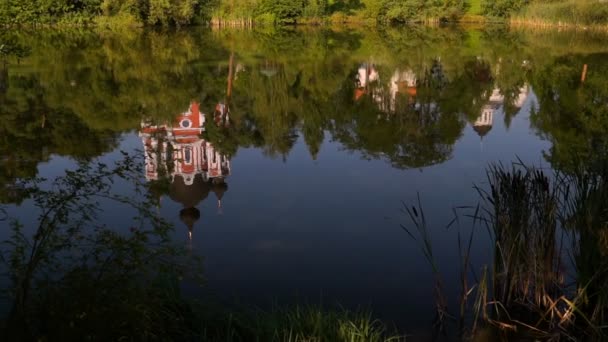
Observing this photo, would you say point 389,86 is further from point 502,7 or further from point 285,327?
point 502,7

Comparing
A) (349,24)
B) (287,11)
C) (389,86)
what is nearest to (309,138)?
(389,86)

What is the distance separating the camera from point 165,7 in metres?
41.6

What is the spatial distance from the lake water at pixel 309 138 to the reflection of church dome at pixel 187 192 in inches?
1.6

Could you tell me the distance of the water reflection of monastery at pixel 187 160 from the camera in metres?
7.50

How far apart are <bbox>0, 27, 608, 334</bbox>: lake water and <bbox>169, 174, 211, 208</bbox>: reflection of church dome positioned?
0.14 ft

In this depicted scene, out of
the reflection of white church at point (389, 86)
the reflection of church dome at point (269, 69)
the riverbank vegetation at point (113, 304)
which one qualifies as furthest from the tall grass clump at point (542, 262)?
the reflection of church dome at point (269, 69)

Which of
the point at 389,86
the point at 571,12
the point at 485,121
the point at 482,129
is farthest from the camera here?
the point at 571,12

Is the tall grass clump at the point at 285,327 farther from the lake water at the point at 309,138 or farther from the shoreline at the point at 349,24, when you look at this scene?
the shoreline at the point at 349,24

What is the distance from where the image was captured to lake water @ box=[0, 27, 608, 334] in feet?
24.7

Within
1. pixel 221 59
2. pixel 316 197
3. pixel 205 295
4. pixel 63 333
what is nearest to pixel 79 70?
pixel 221 59

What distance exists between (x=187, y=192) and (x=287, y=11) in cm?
3822

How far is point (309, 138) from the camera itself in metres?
14.2

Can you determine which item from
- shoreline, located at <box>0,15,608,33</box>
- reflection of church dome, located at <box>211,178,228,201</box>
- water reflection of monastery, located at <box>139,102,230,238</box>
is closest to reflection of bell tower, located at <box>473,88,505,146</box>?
water reflection of monastery, located at <box>139,102,230,238</box>

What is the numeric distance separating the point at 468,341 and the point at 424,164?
21.3 ft
